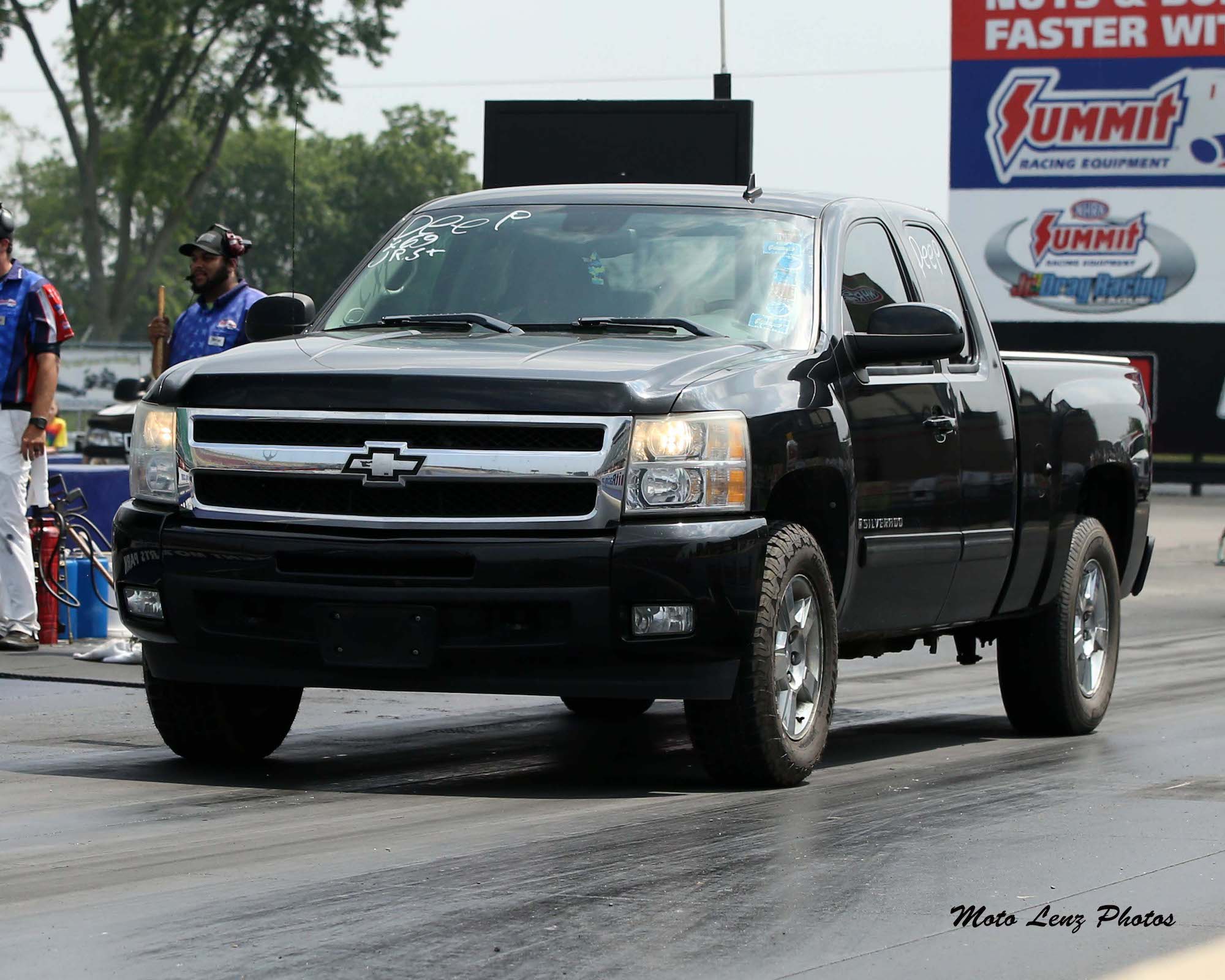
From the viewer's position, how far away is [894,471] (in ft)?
27.0

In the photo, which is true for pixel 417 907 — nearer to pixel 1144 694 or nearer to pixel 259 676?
pixel 259 676

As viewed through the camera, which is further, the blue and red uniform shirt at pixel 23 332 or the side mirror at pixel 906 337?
the blue and red uniform shirt at pixel 23 332

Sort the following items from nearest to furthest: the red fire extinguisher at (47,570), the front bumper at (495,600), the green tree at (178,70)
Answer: the front bumper at (495,600), the red fire extinguisher at (47,570), the green tree at (178,70)

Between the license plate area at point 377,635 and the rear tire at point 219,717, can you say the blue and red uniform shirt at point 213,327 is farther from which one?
the license plate area at point 377,635

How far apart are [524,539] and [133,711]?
334 centimetres

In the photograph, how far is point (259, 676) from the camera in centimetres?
736

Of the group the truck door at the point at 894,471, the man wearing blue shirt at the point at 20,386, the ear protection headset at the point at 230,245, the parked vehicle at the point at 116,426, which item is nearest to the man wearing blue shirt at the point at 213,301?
the ear protection headset at the point at 230,245

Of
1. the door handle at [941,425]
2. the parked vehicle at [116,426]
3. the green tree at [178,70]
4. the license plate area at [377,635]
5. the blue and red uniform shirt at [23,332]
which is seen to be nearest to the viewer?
the license plate area at [377,635]

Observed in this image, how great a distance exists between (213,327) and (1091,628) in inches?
167

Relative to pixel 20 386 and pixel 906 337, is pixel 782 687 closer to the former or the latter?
pixel 906 337

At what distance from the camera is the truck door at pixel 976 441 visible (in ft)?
28.7

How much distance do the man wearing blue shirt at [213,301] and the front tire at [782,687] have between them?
4.30m

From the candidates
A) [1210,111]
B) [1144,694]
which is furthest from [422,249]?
[1210,111]

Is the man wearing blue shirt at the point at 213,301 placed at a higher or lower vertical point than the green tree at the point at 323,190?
lower
